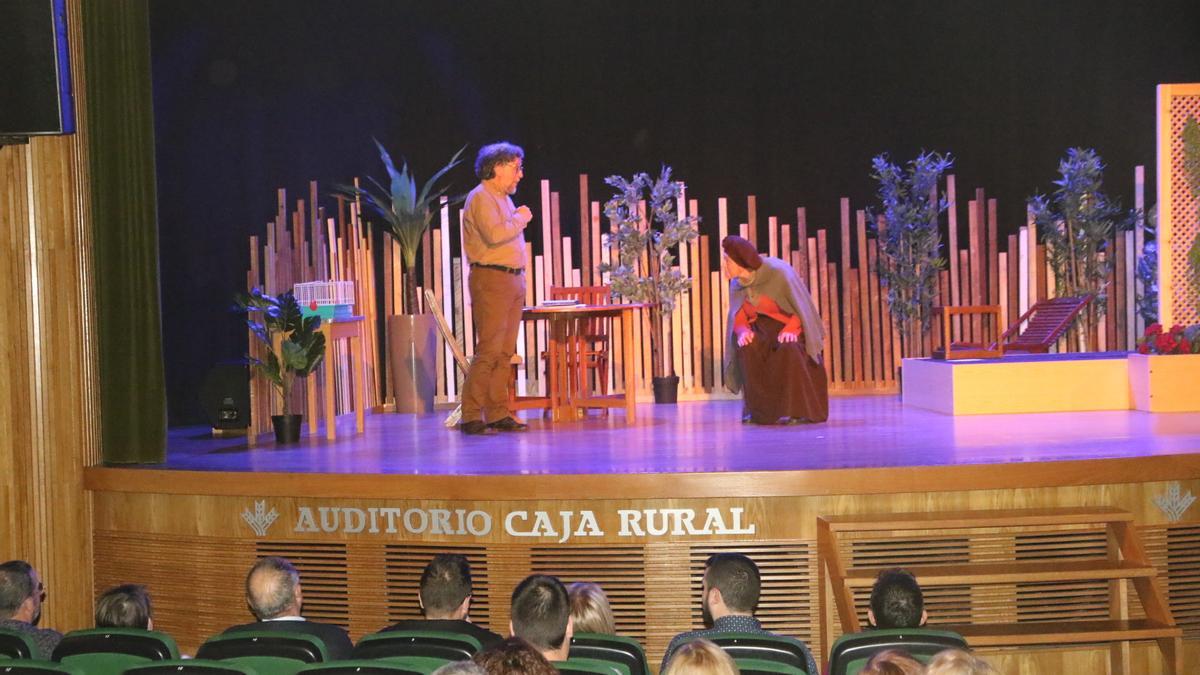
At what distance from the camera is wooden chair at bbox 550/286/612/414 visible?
934 centimetres

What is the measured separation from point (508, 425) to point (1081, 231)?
15.5 feet

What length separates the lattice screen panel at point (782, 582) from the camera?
5.93 m

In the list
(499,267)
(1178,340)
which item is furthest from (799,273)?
(499,267)

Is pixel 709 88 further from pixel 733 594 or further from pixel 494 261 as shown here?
pixel 733 594

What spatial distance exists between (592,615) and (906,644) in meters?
0.93

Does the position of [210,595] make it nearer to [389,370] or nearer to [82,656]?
[82,656]

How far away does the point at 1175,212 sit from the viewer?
29.2 feet

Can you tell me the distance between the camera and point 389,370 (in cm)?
1032

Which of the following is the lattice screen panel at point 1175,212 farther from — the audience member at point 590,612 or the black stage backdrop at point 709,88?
the audience member at point 590,612

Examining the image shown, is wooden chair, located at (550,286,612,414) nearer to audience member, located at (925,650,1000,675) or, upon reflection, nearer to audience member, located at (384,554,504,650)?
audience member, located at (384,554,504,650)

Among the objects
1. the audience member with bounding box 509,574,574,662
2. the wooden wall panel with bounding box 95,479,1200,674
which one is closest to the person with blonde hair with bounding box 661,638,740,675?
the audience member with bounding box 509,574,574,662

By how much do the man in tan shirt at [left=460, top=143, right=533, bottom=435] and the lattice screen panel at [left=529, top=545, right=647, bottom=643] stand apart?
2147 mm

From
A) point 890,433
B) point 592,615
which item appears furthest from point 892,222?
point 592,615

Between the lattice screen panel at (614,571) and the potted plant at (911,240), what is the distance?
16.1 ft
